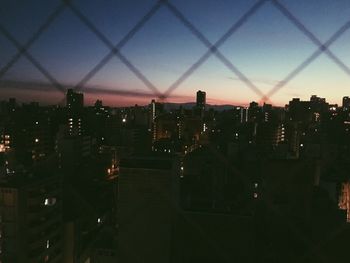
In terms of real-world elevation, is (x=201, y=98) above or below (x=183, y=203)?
above

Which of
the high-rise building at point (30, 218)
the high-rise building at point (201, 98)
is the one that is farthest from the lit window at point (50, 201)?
the high-rise building at point (201, 98)

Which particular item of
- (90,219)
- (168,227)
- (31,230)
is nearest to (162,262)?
(168,227)

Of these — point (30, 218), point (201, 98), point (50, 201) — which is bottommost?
point (30, 218)

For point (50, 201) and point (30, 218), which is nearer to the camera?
point (30, 218)

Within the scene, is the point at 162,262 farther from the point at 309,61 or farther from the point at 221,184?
the point at 309,61

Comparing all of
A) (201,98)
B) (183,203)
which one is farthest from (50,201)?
(201,98)

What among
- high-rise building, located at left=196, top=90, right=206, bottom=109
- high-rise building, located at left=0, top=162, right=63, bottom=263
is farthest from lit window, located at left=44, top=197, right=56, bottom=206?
high-rise building, located at left=196, top=90, right=206, bottom=109

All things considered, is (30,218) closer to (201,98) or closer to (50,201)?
(50,201)

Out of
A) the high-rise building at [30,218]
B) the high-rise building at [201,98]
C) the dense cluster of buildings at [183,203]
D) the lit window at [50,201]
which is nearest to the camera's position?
the high-rise building at [201,98]

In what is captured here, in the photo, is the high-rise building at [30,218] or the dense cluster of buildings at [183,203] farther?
the high-rise building at [30,218]

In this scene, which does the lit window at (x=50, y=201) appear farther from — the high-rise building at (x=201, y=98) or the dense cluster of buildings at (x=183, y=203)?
the high-rise building at (x=201, y=98)

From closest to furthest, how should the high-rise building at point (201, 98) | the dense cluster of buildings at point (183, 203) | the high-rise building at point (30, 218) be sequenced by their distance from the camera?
the high-rise building at point (201, 98)
the dense cluster of buildings at point (183, 203)
the high-rise building at point (30, 218)

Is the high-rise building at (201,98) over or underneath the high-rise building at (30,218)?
over

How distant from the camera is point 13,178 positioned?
6.16 meters
